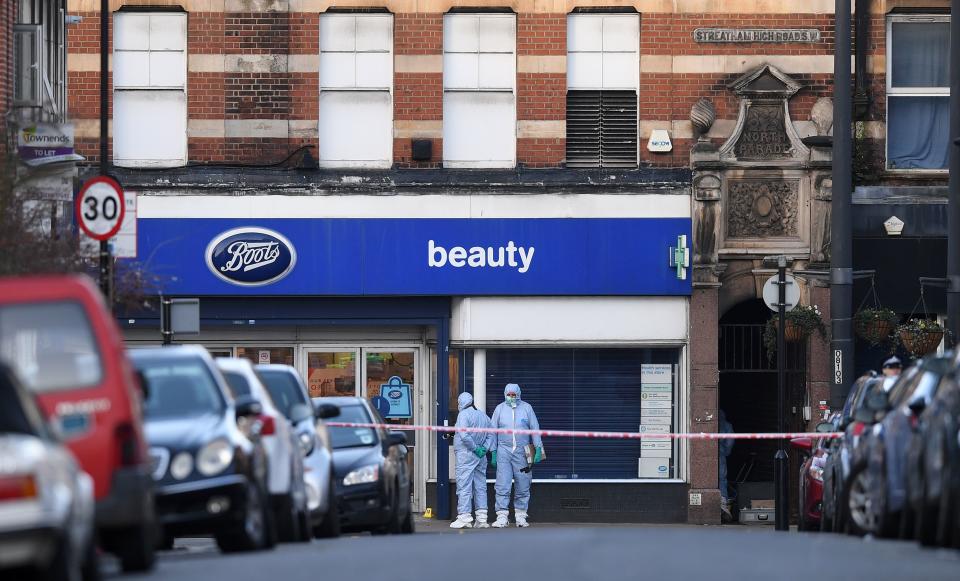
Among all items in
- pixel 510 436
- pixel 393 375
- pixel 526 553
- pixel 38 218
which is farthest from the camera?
pixel 393 375

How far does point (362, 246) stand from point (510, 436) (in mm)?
3601

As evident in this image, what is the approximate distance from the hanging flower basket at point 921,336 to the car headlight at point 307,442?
36.9ft

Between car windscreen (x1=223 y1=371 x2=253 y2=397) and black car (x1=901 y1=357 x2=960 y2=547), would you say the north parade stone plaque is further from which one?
black car (x1=901 y1=357 x2=960 y2=547)

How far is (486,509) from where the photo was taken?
88.9 ft

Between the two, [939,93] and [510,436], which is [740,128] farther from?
[510,436]

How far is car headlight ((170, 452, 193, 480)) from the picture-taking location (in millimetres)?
13508

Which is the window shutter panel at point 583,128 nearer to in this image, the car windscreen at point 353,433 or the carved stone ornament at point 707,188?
the carved stone ornament at point 707,188

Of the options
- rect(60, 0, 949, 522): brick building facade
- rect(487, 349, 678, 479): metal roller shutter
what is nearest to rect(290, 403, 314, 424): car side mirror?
rect(60, 0, 949, 522): brick building facade

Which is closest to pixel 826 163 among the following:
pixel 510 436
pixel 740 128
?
pixel 740 128

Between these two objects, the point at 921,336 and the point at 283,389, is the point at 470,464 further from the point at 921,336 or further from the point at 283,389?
the point at 283,389

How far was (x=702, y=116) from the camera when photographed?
28250 mm

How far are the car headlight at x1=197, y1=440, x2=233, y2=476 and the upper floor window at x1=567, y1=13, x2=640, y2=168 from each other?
15.6 m

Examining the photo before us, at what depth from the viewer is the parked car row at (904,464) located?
41.4 ft

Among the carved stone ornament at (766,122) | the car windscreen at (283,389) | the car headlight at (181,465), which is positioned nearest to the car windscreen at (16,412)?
the car headlight at (181,465)
